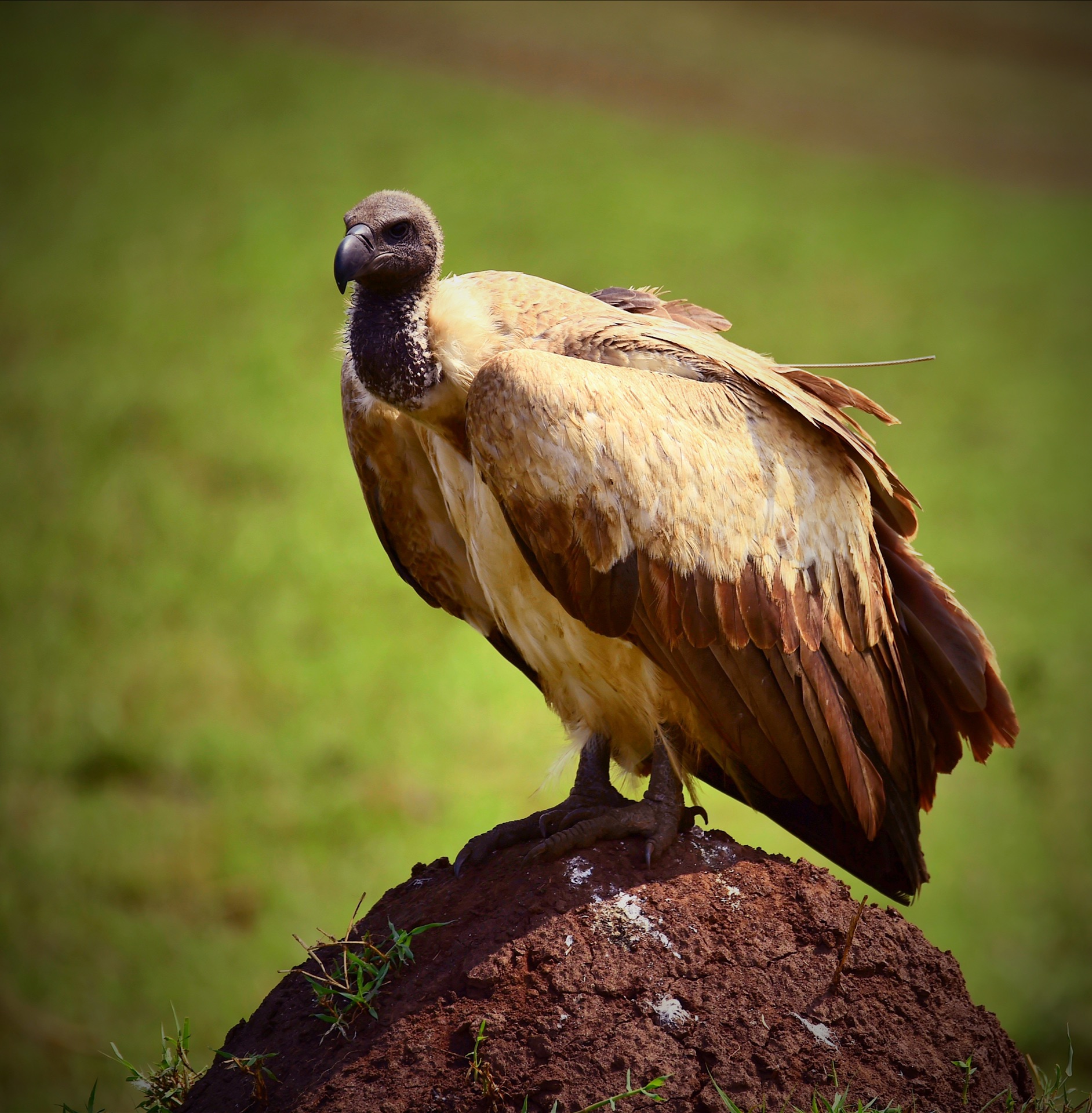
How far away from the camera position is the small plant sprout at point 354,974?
3494 mm

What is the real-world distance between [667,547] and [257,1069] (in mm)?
2128

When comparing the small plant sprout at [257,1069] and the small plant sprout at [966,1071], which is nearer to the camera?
the small plant sprout at [257,1069]

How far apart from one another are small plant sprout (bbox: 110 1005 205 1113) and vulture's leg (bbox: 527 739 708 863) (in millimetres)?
1412

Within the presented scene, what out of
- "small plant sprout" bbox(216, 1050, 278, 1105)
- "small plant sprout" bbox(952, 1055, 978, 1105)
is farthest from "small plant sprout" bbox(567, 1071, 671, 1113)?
"small plant sprout" bbox(952, 1055, 978, 1105)

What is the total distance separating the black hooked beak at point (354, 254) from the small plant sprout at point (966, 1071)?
3.26 m

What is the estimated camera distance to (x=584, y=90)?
70.5 ft

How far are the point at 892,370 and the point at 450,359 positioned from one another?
50.3 feet

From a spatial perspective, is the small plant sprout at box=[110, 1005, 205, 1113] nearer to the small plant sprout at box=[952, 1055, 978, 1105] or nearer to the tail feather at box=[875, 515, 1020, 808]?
the small plant sprout at box=[952, 1055, 978, 1105]

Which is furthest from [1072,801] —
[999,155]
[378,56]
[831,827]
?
[378,56]

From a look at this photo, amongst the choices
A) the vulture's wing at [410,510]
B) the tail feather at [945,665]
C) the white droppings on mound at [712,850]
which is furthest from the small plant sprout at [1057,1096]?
the vulture's wing at [410,510]

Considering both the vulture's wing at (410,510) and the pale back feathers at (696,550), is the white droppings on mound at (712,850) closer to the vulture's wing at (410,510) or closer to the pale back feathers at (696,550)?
the pale back feathers at (696,550)

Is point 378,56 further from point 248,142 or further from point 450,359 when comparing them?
point 450,359

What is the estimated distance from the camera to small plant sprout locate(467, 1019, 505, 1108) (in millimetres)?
3174

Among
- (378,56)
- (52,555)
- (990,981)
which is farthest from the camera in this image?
(378,56)
